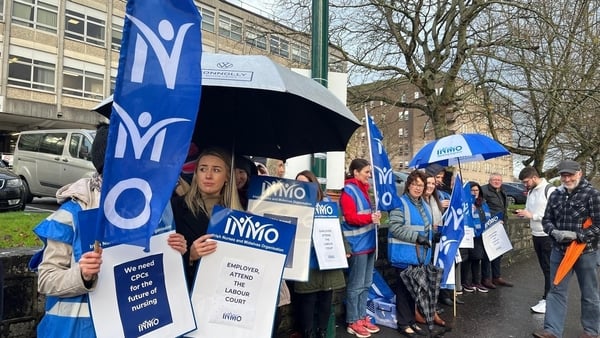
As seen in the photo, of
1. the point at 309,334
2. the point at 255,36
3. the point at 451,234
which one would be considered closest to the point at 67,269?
the point at 309,334

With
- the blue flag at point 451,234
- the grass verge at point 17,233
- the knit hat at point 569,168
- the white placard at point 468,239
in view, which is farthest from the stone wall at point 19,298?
the white placard at point 468,239

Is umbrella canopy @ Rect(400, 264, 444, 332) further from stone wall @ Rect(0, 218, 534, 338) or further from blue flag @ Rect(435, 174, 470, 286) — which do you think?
stone wall @ Rect(0, 218, 534, 338)

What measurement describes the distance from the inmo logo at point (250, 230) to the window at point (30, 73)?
3106 centimetres

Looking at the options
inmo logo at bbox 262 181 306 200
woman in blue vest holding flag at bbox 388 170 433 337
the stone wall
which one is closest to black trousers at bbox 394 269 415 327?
woman in blue vest holding flag at bbox 388 170 433 337

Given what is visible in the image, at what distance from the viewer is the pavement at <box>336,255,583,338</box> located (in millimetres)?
5262

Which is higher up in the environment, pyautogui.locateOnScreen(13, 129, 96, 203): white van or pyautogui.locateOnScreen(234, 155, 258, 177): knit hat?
pyautogui.locateOnScreen(13, 129, 96, 203): white van

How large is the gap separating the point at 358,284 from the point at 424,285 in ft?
2.48

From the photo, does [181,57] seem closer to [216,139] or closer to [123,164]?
[123,164]

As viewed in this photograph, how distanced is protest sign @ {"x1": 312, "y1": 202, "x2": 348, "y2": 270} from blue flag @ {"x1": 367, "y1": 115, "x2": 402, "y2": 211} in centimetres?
49

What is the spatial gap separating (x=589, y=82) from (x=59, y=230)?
13.8 meters

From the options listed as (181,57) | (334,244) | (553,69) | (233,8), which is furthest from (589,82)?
(233,8)

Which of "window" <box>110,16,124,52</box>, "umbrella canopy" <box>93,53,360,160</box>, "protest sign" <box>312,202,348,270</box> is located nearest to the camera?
"umbrella canopy" <box>93,53,360,160</box>

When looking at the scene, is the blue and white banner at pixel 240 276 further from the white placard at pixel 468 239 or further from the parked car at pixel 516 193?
the parked car at pixel 516 193

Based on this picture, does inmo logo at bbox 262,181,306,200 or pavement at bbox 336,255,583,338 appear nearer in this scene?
inmo logo at bbox 262,181,306,200
